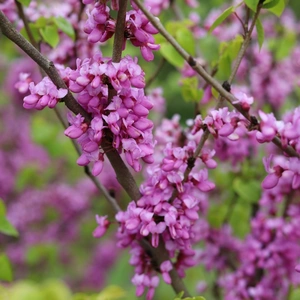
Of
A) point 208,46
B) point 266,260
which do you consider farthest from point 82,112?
point 208,46

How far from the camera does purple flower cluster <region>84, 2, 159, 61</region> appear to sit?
657 mm

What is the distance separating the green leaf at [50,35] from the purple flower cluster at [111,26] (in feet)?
0.94

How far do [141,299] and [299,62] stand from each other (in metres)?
1.08

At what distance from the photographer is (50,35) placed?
955mm

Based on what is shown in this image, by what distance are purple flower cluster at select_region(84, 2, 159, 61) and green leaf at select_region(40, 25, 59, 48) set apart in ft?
0.94

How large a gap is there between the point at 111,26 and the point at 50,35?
0.32 m

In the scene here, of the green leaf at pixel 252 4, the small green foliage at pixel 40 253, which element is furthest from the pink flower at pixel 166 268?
the small green foliage at pixel 40 253

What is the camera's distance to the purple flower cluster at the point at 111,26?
25.9 inches

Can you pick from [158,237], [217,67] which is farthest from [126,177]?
[217,67]

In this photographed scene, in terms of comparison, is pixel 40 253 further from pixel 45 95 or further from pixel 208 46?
pixel 45 95

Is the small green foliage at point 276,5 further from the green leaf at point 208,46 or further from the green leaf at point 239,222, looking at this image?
the green leaf at point 208,46

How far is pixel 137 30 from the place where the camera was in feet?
2.17

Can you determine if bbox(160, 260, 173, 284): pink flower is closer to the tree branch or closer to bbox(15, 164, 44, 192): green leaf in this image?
the tree branch

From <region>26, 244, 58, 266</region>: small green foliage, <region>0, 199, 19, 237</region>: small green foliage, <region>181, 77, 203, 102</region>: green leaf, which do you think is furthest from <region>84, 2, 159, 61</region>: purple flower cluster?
<region>26, 244, 58, 266</region>: small green foliage
